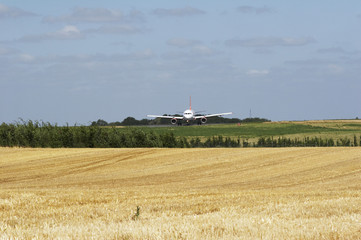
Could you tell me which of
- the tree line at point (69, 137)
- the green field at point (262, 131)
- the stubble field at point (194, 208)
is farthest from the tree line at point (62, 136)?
the stubble field at point (194, 208)

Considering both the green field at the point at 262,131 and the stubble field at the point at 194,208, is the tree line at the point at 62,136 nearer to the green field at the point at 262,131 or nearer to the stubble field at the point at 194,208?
the green field at the point at 262,131

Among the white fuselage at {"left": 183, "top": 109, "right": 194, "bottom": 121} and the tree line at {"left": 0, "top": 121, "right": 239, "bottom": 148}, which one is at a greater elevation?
the white fuselage at {"left": 183, "top": 109, "right": 194, "bottom": 121}

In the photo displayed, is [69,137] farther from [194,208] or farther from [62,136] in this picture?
[194,208]

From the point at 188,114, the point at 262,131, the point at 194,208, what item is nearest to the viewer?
the point at 194,208

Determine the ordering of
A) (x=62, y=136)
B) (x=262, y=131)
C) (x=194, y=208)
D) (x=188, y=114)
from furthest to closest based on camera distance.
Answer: (x=188, y=114), (x=262, y=131), (x=62, y=136), (x=194, y=208)

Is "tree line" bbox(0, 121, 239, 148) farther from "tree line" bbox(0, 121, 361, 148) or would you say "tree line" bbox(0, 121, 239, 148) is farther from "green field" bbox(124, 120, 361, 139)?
"green field" bbox(124, 120, 361, 139)

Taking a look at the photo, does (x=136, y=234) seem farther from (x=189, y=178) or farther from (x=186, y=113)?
(x=186, y=113)

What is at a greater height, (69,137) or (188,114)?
(188,114)

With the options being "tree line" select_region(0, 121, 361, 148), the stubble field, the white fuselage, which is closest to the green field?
the white fuselage

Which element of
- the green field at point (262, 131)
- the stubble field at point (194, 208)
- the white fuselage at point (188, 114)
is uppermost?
the white fuselage at point (188, 114)

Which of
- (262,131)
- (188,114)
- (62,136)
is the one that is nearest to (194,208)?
(62,136)

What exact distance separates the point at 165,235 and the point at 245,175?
68.7 ft

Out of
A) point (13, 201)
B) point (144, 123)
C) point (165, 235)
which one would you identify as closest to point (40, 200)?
point (13, 201)

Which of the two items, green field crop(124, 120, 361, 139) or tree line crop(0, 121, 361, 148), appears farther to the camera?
green field crop(124, 120, 361, 139)
